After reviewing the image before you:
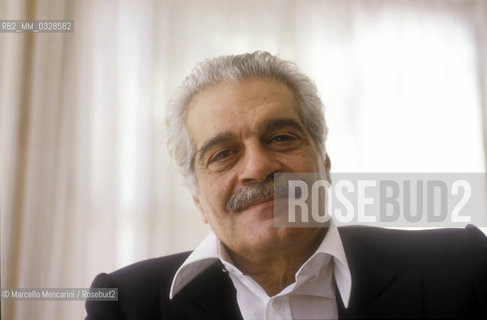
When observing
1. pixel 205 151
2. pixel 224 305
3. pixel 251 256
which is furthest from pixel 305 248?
pixel 205 151

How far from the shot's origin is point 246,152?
959mm

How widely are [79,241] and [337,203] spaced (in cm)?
73

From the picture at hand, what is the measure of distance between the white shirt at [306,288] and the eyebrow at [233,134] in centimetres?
26

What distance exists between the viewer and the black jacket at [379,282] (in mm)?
904

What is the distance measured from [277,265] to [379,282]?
0.81 ft

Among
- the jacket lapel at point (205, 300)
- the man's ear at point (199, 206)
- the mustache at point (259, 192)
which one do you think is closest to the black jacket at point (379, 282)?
the jacket lapel at point (205, 300)

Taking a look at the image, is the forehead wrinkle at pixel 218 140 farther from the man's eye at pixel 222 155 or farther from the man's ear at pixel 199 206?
the man's ear at pixel 199 206

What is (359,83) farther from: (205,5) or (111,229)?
(111,229)

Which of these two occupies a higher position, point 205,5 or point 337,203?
point 205,5

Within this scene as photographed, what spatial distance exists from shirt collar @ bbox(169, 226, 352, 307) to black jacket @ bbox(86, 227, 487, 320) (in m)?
0.02

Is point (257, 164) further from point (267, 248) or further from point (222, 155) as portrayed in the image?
point (267, 248)

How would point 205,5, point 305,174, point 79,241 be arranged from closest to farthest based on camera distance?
point 305,174 → point 79,241 → point 205,5

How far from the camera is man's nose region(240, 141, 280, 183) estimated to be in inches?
36.9

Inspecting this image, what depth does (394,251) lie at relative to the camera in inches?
39.6
